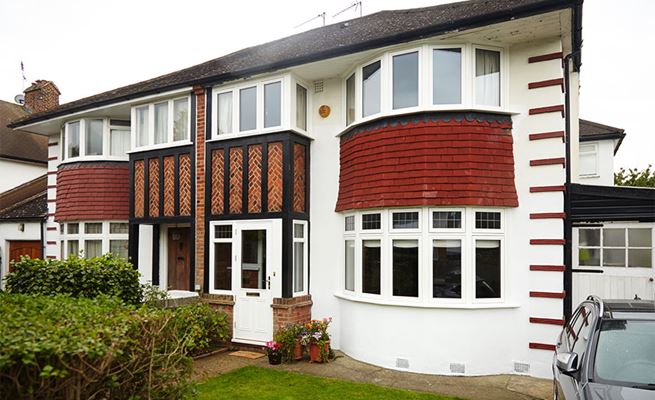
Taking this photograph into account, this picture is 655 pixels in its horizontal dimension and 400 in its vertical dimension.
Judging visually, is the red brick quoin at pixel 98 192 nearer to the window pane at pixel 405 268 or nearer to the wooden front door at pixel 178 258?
the wooden front door at pixel 178 258

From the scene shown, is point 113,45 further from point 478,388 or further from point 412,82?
point 478,388

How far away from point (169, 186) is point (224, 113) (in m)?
2.32

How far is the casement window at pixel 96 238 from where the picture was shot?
12414 millimetres

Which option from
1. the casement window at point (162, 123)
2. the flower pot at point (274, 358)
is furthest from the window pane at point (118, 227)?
the flower pot at point (274, 358)

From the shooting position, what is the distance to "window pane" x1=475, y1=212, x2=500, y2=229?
7713 millimetres

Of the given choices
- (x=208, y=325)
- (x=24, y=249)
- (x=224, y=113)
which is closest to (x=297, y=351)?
(x=208, y=325)

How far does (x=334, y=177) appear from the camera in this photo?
372 inches

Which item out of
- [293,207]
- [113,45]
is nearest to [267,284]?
[293,207]

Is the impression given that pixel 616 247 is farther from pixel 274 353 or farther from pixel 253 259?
pixel 253 259

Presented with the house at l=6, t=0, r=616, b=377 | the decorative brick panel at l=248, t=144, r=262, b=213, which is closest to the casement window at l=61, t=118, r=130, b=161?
the house at l=6, t=0, r=616, b=377

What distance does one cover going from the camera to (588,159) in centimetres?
1527

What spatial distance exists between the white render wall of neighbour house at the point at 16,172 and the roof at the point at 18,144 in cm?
24

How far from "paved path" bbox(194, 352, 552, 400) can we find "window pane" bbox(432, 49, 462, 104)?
4698 mm

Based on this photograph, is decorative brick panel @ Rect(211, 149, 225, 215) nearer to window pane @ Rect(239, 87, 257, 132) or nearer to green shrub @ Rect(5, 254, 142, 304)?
window pane @ Rect(239, 87, 257, 132)
